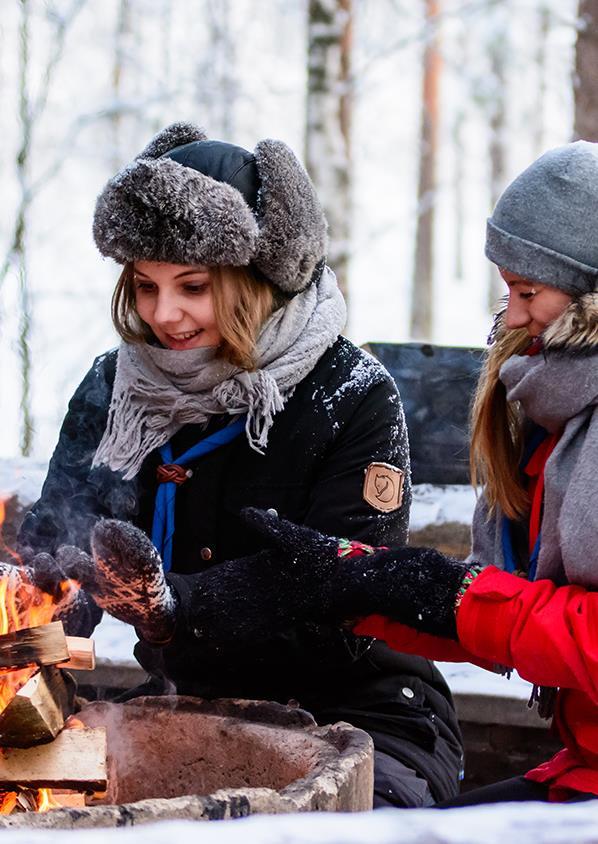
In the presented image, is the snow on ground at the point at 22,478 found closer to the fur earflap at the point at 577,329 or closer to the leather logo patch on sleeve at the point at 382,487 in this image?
the leather logo patch on sleeve at the point at 382,487

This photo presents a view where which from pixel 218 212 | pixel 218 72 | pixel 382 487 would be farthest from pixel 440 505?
pixel 218 72

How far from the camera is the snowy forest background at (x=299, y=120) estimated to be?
28.5 feet

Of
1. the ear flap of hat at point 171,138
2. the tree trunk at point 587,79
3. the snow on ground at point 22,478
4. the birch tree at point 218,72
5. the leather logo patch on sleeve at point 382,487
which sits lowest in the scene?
the snow on ground at point 22,478

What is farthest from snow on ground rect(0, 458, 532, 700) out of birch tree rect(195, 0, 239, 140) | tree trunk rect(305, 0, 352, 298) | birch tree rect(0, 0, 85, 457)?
birch tree rect(195, 0, 239, 140)

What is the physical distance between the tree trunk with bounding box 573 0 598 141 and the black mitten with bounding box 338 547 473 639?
5046 mm

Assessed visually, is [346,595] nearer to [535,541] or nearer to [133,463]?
[535,541]

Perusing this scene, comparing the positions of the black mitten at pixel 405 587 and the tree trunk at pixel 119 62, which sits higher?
the tree trunk at pixel 119 62

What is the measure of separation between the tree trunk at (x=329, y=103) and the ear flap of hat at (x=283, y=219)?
19.6 ft

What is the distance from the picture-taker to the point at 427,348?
4598 millimetres

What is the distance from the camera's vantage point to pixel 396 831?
3.15 ft

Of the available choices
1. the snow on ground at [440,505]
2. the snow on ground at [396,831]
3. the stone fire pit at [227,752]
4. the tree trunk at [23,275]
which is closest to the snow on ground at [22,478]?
the snow on ground at [440,505]

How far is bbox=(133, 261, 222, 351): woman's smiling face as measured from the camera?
104 inches

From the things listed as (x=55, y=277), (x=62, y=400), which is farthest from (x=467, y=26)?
(x=62, y=400)

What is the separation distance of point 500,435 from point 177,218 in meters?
0.89
